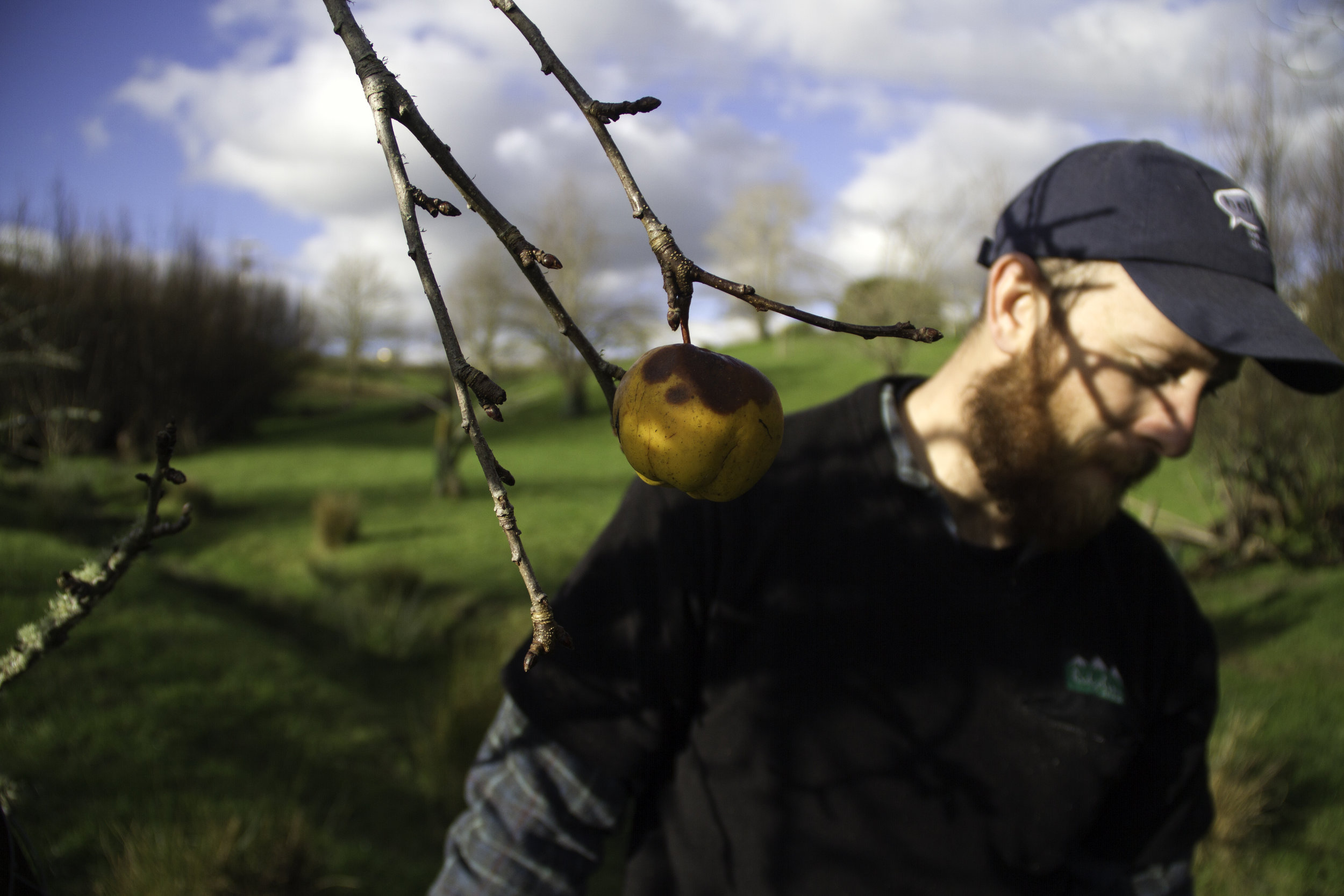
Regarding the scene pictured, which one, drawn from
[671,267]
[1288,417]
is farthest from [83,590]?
[1288,417]

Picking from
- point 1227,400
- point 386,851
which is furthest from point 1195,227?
point 1227,400

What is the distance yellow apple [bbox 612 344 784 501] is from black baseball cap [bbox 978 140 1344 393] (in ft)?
4.06

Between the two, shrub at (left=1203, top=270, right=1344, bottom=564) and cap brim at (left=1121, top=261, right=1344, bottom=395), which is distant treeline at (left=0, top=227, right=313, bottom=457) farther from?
shrub at (left=1203, top=270, right=1344, bottom=564)

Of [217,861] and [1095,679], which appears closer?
[1095,679]

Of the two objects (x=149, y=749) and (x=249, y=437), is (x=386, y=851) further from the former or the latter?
(x=249, y=437)

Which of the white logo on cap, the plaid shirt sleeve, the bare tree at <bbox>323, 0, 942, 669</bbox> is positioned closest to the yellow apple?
the bare tree at <bbox>323, 0, 942, 669</bbox>

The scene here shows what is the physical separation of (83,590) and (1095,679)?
5.79 ft

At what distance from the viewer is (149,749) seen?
343 centimetres

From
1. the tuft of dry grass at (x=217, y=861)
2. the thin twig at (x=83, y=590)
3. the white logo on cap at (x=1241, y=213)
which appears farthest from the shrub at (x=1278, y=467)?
the thin twig at (x=83, y=590)

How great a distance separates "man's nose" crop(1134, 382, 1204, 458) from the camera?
165 cm

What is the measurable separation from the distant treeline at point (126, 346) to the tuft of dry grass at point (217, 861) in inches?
66.3

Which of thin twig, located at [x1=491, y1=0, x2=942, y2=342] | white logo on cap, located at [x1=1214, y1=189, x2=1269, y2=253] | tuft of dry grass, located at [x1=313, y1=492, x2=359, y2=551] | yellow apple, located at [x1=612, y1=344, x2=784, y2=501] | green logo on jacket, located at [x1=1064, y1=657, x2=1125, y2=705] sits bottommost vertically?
tuft of dry grass, located at [x1=313, y1=492, x2=359, y2=551]

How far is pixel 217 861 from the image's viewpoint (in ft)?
8.93

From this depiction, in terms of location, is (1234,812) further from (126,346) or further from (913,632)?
(126,346)
